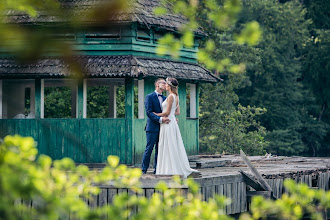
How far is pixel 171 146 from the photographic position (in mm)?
12602

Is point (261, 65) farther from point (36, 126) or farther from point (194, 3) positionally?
point (194, 3)

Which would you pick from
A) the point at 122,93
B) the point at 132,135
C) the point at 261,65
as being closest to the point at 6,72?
the point at 132,135

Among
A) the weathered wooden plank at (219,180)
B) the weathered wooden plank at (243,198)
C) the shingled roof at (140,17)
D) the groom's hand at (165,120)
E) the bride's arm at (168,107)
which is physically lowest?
the weathered wooden plank at (243,198)

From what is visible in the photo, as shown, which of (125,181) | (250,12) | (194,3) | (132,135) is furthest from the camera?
(250,12)

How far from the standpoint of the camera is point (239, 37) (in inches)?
232

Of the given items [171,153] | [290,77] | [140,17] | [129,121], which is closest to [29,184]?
[171,153]

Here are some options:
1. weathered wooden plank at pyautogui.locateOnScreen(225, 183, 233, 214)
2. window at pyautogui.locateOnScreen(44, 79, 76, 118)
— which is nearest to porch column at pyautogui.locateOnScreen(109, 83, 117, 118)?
window at pyautogui.locateOnScreen(44, 79, 76, 118)

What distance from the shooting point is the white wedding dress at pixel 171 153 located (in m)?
12.5

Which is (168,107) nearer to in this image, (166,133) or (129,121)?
(166,133)

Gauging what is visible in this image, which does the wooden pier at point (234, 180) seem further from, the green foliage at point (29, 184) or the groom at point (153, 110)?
the green foliage at point (29, 184)

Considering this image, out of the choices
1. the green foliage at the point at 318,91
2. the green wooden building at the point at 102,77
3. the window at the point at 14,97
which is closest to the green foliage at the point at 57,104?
the window at the point at 14,97

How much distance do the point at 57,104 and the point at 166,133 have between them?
1135 centimetres

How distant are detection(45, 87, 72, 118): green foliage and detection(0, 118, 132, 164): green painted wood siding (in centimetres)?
698

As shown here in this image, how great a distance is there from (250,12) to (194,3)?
31592mm
